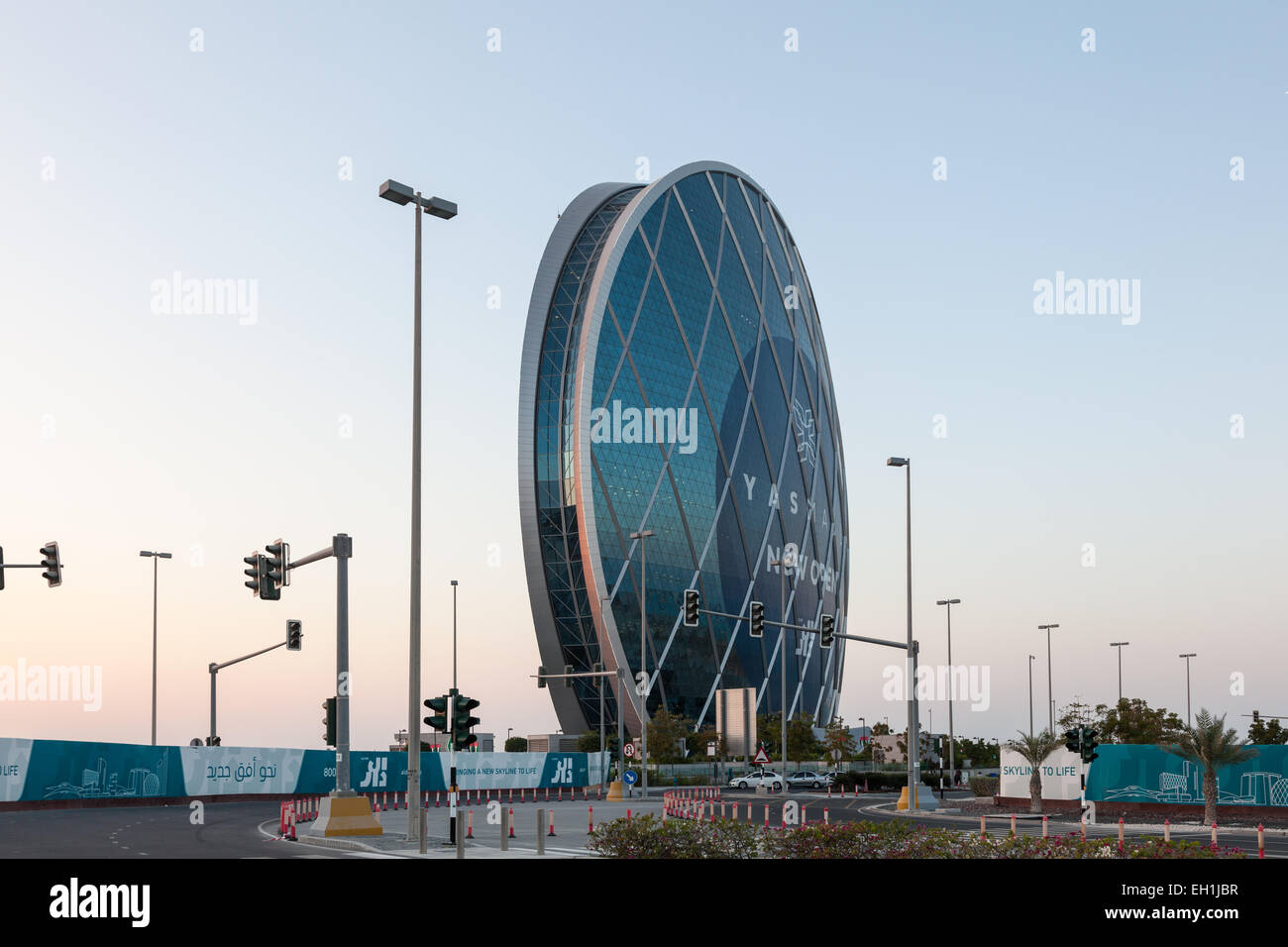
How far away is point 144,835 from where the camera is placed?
111 ft

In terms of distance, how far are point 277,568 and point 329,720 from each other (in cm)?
430

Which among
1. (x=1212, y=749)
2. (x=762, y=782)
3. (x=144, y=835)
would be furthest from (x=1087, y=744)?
(x=762, y=782)

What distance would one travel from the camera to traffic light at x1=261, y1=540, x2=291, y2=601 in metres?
28.9

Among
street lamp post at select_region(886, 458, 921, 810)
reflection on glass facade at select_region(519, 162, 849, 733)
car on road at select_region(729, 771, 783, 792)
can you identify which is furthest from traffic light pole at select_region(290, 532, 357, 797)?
reflection on glass facade at select_region(519, 162, 849, 733)

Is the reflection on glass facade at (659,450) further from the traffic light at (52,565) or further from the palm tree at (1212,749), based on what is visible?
the traffic light at (52,565)

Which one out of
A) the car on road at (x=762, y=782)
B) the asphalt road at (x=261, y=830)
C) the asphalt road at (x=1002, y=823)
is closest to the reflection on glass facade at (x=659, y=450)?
→ the car on road at (x=762, y=782)

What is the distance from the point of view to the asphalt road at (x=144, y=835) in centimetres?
2683

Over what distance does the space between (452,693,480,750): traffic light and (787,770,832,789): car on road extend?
59.2m

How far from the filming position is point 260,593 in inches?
1135

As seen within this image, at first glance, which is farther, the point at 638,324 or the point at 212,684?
the point at 638,324
